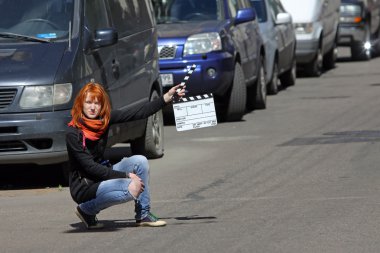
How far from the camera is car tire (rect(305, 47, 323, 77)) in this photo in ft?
78.7

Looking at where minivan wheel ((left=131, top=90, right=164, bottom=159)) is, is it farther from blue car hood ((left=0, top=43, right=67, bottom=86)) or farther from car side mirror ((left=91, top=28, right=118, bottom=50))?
blue car hood ((left=0, top=43, right=67, bottom=86))

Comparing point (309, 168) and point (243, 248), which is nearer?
point (243, 248)

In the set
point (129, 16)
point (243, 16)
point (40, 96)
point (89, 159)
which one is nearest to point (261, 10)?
point (243, 16)

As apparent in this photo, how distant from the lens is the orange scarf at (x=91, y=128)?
8562 mm

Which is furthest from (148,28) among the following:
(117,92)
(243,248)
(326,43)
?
(326,43)

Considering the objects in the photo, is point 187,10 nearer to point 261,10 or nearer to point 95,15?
point 261,10

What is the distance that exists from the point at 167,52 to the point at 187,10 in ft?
4.66

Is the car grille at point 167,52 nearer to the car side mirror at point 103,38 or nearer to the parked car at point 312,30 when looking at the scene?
the car side mirror at point 103,38

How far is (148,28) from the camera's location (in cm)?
1341

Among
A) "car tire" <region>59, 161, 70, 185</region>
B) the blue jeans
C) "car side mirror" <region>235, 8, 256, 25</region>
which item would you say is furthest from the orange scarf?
"car side mirror" <region>235, 8, 256, 25</region>

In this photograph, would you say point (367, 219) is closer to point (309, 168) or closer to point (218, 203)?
point (218, 203)

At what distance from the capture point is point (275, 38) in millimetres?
19984

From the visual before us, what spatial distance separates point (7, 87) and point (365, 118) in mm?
6735

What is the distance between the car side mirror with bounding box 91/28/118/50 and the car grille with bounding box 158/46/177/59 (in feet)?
15.4
